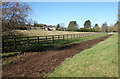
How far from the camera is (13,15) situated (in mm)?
8328

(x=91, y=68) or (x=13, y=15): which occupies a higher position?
(x=13, y=15)

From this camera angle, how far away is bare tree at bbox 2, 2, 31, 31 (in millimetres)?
7758

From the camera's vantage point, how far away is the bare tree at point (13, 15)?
7.76 metres

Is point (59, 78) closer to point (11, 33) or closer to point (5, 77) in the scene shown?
point (5, 77)

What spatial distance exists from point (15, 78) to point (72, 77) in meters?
2.28

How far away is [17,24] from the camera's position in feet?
29.4

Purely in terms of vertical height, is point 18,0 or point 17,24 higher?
point 18,0

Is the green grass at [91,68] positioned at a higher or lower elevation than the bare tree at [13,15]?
lower

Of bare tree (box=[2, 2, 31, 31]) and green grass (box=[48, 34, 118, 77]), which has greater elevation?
bare tree (box=[2, 2, 31, 31])

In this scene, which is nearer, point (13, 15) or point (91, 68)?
point (91, 68)

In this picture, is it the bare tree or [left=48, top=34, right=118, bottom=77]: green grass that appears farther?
the bare tree

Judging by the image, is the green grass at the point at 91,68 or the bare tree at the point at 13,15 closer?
the green grass at the point at 91,68

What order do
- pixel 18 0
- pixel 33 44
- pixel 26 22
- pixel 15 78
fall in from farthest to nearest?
pixel 33 44
pixel 26 22
pixel 18 0
pixel 15 78

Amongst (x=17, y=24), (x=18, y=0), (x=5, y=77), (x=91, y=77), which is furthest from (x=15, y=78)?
(x=18, y=0)
